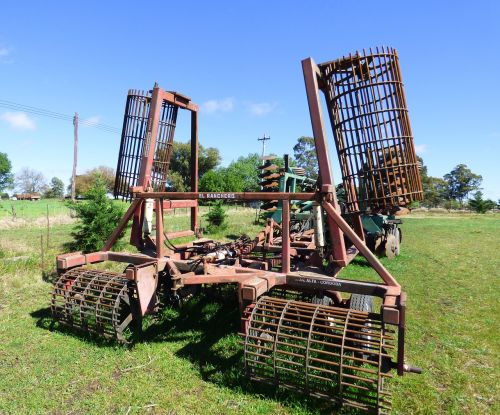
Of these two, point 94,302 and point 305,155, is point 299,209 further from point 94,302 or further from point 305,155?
point 305,155

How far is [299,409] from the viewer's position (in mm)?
3000

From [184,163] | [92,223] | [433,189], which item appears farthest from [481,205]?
[92,223]

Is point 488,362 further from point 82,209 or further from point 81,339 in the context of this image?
point 82,209

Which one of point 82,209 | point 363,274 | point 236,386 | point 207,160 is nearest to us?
point 236,386

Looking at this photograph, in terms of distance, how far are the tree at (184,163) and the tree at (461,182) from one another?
175 ft

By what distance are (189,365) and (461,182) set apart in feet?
286

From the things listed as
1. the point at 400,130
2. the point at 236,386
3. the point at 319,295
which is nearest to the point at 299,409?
the point at 236,386

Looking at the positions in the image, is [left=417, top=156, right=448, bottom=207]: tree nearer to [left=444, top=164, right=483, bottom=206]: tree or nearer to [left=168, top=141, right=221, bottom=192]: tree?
[left=444, top=164, right=483, bottom=206]: tree

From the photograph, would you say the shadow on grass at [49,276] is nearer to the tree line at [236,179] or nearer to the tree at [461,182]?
the tree line at [236,179]

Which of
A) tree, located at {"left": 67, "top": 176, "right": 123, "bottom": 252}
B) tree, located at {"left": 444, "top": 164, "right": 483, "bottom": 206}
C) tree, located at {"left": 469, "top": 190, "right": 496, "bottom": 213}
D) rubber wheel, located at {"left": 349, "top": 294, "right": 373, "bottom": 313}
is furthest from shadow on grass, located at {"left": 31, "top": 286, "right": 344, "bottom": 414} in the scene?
tree, located at {"left": 444, "top": 164, "right": 483, "bottom": 206}

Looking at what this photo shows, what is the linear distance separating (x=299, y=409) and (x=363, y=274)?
5758 mm

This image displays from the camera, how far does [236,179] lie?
176 feet

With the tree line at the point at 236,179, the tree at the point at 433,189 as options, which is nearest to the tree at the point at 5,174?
the tree line at the point at 236,179

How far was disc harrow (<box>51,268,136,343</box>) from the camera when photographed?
406cm
